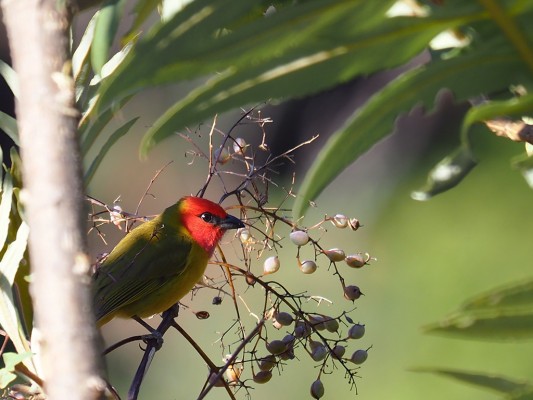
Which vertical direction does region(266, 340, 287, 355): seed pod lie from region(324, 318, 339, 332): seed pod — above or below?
below

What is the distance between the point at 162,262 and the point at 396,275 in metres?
2.59

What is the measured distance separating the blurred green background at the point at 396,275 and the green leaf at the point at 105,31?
3.37m

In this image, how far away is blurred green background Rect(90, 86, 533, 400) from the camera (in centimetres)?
411

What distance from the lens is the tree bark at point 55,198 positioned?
0.38 metres

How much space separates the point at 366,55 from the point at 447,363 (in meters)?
3.70

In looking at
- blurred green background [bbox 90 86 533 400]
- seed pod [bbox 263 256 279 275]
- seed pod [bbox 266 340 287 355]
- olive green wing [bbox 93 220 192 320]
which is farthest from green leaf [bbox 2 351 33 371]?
blurred green background [bbox 90 86 533 400]

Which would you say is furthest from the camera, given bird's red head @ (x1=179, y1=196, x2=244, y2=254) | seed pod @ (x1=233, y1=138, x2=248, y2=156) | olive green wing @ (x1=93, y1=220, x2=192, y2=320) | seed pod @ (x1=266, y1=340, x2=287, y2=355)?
bird's red head @ (x1=179, y1=196, x2=244, y2=254)

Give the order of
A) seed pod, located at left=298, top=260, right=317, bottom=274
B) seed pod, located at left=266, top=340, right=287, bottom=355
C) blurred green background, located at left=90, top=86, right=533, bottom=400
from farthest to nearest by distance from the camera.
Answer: blurred green background, located at left=90, top=86, right=533, bottom=400 < seed pod, located at left=298, top=260, right=317, bottom=274 < seed pod, located at left=266, top=340, right=287, bottom=355

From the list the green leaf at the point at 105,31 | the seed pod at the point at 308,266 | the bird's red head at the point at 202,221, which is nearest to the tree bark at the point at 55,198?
the green leaf at the point at 105,31

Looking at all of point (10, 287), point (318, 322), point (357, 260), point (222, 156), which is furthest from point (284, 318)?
point (10, 287)

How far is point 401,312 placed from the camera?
446 centimetres

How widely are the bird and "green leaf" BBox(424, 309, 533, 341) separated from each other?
147 cm

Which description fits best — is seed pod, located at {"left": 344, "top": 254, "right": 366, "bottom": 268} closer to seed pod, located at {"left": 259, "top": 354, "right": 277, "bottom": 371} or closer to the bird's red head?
seed pod, located at {"left": 259, "top": 354, "right": 277, "bottom": 371}

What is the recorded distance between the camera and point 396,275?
4.68 metres
